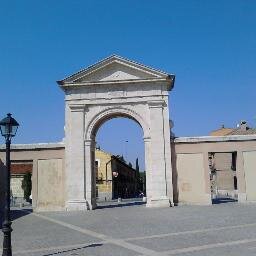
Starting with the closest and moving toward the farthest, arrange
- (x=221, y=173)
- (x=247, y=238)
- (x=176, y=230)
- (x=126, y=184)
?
(x=247, y=238) → (x=176, y=230) → (x=221, y=173) → (x=126, y=184)

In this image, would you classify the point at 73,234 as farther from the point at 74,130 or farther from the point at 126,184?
the point at 126,184

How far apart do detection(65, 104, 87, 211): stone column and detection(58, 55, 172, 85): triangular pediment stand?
1.88 meters

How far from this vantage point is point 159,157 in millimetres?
27406

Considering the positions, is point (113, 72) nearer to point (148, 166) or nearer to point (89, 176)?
point (148, 166)

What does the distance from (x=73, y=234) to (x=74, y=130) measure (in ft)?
47.8

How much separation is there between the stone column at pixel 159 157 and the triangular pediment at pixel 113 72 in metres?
2.08

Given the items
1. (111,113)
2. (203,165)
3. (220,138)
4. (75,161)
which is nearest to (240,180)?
(203,165)

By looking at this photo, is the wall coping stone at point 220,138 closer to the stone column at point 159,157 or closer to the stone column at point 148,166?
the stone column at point 159,157

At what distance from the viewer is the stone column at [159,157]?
26.9 m

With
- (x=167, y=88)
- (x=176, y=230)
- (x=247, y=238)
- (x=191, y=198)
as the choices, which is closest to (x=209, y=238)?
(x=247, y=238)

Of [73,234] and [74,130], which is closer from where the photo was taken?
[73,234]

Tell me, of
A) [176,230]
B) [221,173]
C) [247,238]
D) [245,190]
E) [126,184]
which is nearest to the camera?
[247,238]

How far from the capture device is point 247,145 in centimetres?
2770

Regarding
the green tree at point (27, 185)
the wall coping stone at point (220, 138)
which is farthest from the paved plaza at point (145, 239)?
the green tree at point (27, 185)
